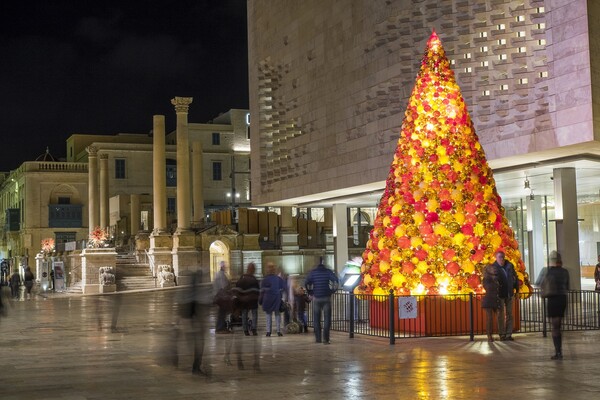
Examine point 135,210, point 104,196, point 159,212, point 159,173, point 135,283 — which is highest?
point 159,173

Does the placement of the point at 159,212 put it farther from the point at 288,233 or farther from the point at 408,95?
the point at 408,95

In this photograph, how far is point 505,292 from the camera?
17.1 metres

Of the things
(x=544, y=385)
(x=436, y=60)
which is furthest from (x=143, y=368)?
(x=436, y=60)

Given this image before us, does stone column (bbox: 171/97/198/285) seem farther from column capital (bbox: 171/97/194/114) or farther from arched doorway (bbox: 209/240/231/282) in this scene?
arched doorway (bbox: 209/240/231/282)

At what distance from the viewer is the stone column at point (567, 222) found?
28.3 metres

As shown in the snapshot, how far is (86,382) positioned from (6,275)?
52981 mm

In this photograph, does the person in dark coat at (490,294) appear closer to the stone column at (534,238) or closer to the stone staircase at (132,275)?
the stone column at (534,238)

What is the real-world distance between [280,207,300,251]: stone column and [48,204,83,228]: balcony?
29756 mm

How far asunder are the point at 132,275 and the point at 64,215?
1110 inches

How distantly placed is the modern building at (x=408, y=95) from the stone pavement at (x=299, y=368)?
9.75 m

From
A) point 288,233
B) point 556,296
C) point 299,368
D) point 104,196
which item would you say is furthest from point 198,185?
point 556,296

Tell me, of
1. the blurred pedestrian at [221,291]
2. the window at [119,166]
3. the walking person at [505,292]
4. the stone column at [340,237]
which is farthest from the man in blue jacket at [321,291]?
the window at [119,166]

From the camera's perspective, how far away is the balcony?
7669 cm

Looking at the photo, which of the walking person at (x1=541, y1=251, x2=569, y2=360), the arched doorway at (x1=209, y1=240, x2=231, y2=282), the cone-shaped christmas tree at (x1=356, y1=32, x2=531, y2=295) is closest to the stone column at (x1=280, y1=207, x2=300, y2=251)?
the arched doorway at (x1=209, y1=240, x2=231, y2=282)
